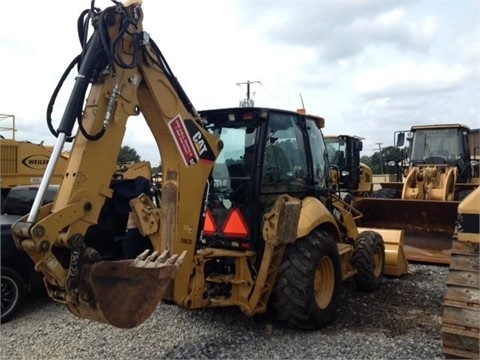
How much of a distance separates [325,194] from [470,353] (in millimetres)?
2990

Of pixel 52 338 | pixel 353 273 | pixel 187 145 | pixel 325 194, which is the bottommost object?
pixel 52 338

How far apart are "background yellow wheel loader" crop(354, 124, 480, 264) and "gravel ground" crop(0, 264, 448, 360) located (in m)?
2.21

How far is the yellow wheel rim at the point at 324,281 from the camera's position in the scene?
17.1 ft

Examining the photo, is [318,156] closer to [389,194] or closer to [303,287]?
[303,287]

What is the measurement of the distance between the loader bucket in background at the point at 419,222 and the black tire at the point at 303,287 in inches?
125

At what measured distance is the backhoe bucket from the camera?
3.46 meters

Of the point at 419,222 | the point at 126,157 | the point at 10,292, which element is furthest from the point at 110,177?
the point at 126,157

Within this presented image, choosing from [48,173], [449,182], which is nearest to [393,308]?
[48,173]

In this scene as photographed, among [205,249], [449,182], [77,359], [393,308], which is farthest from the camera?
[449,182]

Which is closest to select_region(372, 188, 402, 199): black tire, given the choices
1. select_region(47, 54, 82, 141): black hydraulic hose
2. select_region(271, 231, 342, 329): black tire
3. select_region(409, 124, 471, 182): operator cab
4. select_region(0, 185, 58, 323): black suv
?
select_region(409, 124, 471, 182): operator cab

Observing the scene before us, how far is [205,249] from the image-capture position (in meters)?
4.81

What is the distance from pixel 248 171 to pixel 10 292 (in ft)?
10.3

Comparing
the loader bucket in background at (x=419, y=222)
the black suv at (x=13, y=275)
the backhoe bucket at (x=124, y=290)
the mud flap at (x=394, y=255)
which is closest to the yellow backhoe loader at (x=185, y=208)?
the backhoe bucket at (x=124, y=290)

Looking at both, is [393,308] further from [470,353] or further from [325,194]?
[470,353]
